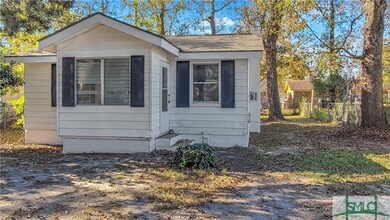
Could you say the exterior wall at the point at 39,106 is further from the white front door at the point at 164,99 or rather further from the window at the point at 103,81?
the white front door at the point at 164,99

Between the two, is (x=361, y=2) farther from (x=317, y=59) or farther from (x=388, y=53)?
(x=388, y=53)

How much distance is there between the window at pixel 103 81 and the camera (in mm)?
7445

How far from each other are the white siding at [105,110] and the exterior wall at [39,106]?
6.59 ft

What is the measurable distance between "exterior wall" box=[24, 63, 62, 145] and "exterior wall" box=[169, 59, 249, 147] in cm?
372

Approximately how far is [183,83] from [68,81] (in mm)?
2977

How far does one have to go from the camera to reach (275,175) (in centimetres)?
558

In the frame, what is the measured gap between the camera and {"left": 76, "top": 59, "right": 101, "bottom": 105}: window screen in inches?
297

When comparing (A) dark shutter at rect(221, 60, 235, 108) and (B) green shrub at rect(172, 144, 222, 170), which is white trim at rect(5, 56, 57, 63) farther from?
(B) green shrub at rect(172, 144, 222, 170)

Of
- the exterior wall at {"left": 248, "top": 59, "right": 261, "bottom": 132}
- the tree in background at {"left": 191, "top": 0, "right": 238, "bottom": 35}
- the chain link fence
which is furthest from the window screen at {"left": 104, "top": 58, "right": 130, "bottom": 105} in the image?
the tree in background at {"left": 191, "top": 0, "right": 238, "bottom": 35}

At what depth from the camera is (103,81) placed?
24.5 feet

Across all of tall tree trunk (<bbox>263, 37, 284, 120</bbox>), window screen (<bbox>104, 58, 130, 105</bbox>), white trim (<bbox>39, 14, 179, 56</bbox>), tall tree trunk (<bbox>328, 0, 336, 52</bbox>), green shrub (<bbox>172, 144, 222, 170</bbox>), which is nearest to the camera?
green shrub (<bbox>172, 144, 222, 170</bbox>)

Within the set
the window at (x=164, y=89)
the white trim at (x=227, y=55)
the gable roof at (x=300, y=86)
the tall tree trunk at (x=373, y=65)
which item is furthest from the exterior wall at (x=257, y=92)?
the gable roof at (x=300, y=86)

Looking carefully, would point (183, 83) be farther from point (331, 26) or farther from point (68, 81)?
point (331, 26)

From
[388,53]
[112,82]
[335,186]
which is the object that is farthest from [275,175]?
[388,53]
